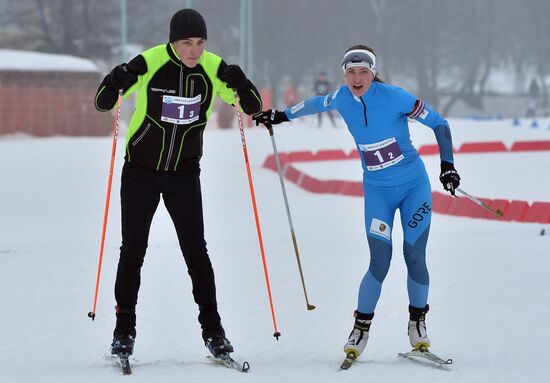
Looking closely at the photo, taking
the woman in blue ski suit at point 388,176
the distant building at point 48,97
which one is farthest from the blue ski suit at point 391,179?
the distant building at point 48,97

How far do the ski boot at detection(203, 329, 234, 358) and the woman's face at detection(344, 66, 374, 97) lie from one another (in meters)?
1.54

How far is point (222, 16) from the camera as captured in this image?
70688 millimetres

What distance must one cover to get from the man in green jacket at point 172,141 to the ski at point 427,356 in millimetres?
994

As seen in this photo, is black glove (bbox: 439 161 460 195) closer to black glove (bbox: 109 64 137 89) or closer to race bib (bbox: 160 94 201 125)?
race bib (bbox: 160 94 201 125)

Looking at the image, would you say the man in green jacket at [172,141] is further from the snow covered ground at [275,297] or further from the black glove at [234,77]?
the snow covered ground at [275,297]

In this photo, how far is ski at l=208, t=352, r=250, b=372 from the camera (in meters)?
5.57

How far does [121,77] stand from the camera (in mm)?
5453

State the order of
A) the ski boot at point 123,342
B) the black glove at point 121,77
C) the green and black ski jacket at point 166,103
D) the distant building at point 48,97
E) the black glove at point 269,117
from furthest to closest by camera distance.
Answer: the distant building at point 48,97, the black glove at point 269,117, the ski boot at point 123,342, the green and black ski jacket at point 166,103, the black glove at point 121,77

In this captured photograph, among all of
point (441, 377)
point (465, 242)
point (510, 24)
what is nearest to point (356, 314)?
point (441, 377)

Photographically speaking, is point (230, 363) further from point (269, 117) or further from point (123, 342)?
point (269, 117)

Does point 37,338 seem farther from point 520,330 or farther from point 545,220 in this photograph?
point 545,220

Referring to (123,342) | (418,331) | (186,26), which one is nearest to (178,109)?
(186,26)

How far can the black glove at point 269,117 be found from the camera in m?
6.09

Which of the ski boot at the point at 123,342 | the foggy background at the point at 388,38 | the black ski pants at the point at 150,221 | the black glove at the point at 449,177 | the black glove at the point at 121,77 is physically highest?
the foggy background at the point at 388,38
